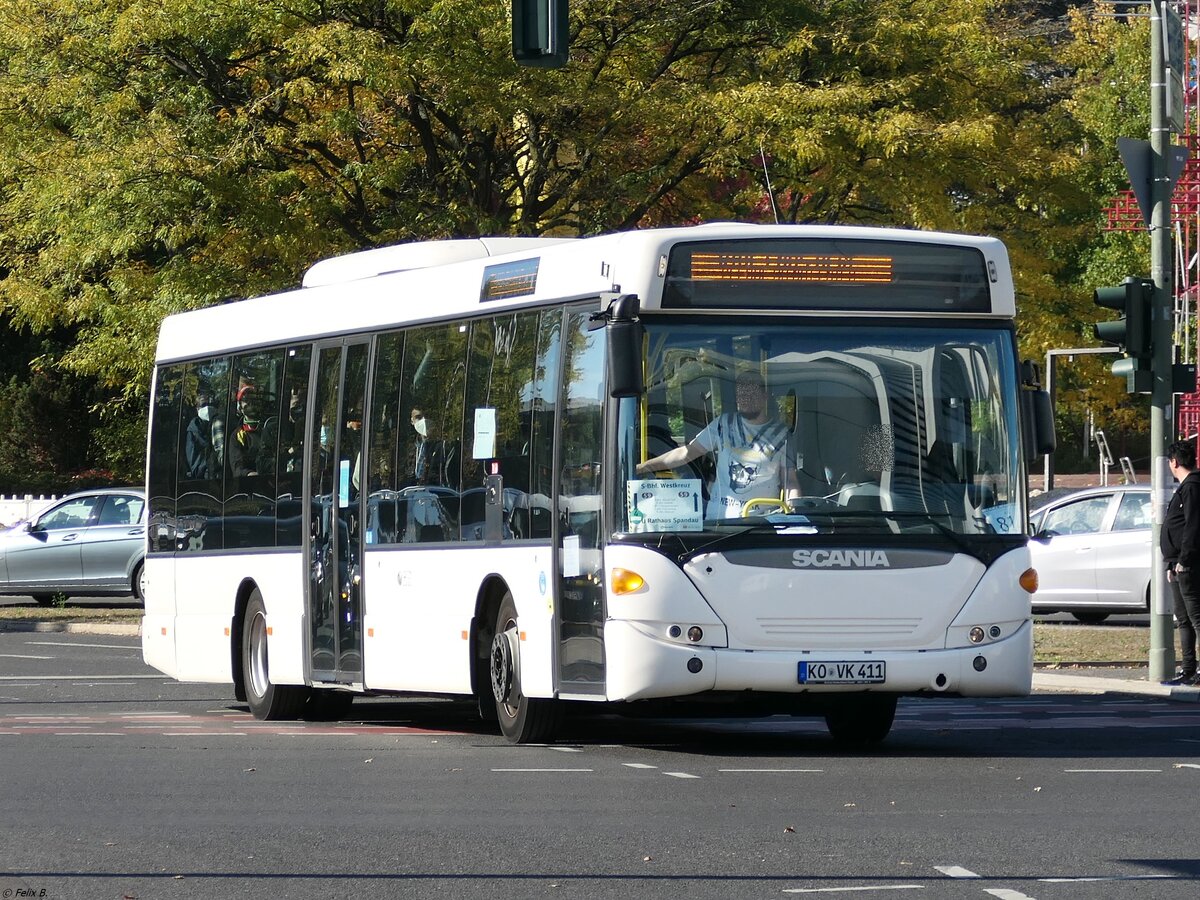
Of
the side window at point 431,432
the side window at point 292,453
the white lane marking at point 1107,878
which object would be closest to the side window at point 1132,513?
the side window at point 292,453

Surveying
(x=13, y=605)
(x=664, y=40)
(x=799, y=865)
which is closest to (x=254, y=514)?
(x=799, y=865)

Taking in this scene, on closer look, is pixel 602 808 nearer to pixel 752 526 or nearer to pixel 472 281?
pixel 752 526

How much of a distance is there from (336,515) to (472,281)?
2095mm

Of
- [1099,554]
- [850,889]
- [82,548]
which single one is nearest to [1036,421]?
[850,889]

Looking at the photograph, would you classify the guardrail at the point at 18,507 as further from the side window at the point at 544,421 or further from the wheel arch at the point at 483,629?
the side window at the point at 544,421

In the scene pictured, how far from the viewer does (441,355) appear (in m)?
14.5

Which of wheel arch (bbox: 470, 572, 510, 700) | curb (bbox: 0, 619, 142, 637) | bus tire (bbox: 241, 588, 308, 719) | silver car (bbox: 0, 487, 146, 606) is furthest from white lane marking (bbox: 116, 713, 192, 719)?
silver car (bbox: 0, 487, 146, 606)

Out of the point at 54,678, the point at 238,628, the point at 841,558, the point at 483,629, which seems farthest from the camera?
the point at 54,678

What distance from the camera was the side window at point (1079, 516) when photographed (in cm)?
2622

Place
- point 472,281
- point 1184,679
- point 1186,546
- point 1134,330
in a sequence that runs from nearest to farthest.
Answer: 1. point 472,281
2. point 1186,546
3. point 1184,679
4. point 1134,330

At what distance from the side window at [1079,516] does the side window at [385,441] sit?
12.8 m

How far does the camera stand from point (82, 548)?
99.4ft

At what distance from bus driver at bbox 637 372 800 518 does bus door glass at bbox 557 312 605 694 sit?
0.42 meters

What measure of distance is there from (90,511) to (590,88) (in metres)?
9.30
